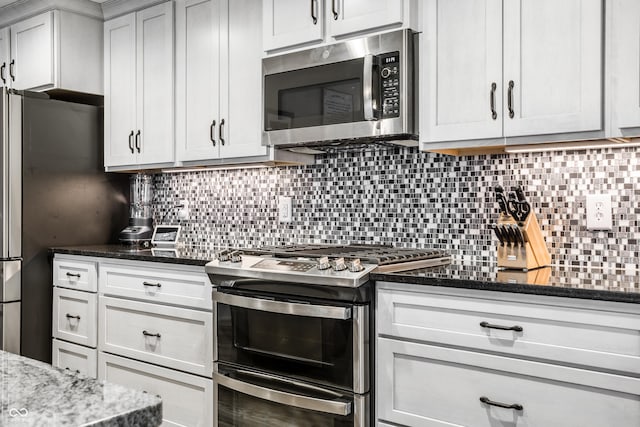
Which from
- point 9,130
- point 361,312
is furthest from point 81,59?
point 361,312

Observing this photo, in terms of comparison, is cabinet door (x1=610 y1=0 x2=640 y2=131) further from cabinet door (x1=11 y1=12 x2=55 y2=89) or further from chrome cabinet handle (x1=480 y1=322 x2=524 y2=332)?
cabinet door (x1=11 y1=12 x2=55 y2=89)

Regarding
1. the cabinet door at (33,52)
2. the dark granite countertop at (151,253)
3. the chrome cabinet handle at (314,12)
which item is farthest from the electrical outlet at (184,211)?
the chrome cabinet handle at (314,12)

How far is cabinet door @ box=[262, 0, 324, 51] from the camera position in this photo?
102 inches

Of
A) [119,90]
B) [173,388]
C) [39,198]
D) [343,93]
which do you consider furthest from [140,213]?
[343,93]

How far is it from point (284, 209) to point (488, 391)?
161cm

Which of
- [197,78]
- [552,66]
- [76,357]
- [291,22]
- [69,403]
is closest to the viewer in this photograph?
[69,403]

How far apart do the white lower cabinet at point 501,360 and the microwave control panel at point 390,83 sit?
73cm

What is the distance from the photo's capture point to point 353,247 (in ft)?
8.82

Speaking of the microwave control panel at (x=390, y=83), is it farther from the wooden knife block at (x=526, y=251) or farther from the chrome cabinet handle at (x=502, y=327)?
the chrome cabinet handle at (x=502, y=327)

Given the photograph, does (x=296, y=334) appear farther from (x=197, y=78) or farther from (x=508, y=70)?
(x=197, y=78)

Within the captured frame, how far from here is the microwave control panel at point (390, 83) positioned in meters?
2.37

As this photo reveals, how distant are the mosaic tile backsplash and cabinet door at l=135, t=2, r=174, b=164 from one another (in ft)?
1.11

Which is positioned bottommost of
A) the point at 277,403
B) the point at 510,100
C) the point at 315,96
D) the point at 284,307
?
the point at 277,403

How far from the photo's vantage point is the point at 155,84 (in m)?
3.35
